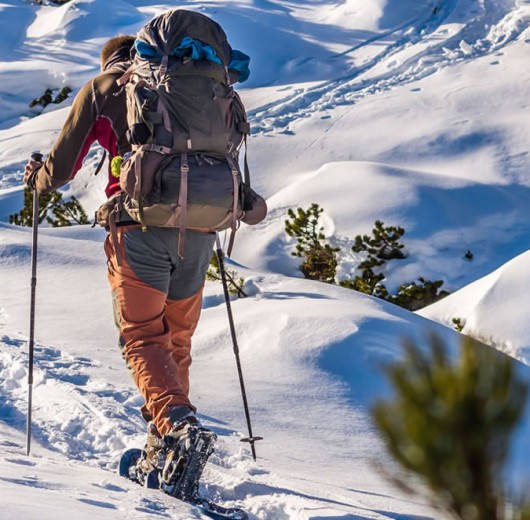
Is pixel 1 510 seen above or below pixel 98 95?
below

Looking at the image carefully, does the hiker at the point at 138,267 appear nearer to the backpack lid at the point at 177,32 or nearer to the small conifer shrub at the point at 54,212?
the backpack lid at the point at 177,32

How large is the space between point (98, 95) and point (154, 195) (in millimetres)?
474

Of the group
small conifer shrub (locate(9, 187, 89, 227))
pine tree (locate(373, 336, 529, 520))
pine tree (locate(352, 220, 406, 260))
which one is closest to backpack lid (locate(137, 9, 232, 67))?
pine tree (locate(373, 336, 529, 520))

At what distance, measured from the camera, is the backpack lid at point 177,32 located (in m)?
3.17

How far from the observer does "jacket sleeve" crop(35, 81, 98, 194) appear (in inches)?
131

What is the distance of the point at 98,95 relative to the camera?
3.30 meters

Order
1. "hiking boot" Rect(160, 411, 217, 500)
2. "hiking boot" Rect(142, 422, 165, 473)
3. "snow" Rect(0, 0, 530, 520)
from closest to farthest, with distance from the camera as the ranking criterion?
"hiking boot" Rect(160, 411, 217, 500) < "hiking boot" Rect(142, 422, 165, 473) < "snow" Rect(0, 0, 530, 520)

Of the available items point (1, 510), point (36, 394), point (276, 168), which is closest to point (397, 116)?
point (276, 168)

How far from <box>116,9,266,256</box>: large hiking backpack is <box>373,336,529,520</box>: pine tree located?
2.42m

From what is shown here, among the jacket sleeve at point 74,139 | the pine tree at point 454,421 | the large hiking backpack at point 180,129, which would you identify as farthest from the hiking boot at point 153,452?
the pine tree at point 454,421

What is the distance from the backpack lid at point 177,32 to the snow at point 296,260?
1325mm

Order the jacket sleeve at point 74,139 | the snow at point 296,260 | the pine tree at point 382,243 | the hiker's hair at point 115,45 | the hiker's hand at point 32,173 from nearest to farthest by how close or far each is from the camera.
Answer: the jacket sleeve at point 74,139
the snow at point 296,260
the hiker's hair at point 115,45
the hiker's hand at point 32,173
the pine tree at point 382,243

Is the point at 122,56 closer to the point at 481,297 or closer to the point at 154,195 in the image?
the point at 154,195

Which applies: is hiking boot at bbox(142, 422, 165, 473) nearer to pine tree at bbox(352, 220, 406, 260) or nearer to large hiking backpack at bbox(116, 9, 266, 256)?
large hiking backpack at bbox(116, 9, 266, 256)
